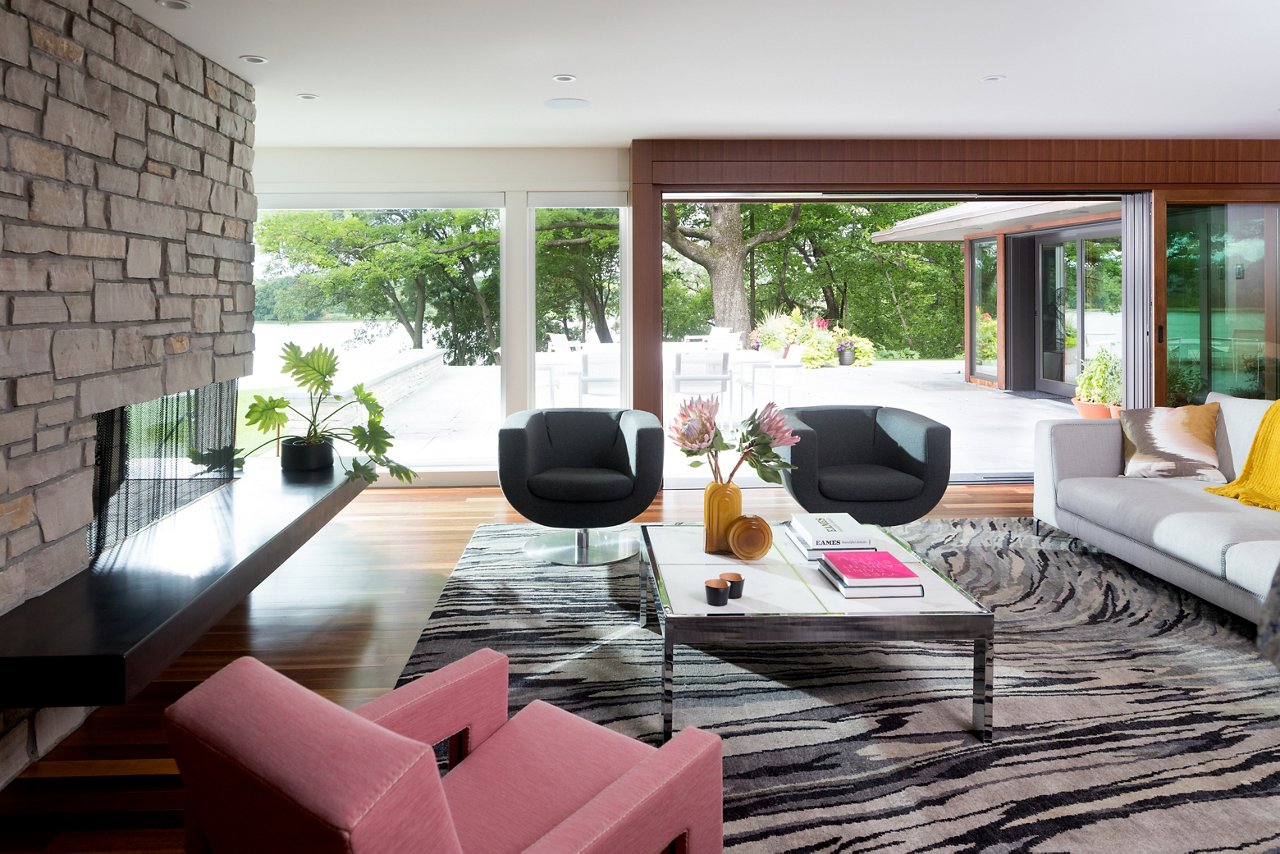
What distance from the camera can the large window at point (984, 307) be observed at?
13.4 metres

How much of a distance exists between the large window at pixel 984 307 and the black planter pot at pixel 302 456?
10525mm

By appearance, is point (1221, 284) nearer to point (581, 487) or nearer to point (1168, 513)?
point (1168, 513)

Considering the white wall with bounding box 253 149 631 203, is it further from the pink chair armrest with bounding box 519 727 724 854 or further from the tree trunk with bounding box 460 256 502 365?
the pink chair armrest with bounding box 519 727 724 854

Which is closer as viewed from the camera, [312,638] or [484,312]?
A: [312,638]

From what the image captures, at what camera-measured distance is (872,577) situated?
9.83 feet

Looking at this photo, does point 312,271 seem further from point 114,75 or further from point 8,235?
point 8,235

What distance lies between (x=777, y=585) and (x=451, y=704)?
4.84ft

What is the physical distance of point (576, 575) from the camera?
4578mm

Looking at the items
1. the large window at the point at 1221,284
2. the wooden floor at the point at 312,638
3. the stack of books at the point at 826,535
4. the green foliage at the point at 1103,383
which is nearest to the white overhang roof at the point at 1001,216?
the green foliage at the point at 1103,383

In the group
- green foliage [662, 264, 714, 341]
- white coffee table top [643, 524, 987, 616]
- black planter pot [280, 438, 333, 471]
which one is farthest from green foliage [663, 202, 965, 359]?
white coffee table top [643, 524, 987, 616]

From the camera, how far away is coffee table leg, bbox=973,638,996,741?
282 centimetres

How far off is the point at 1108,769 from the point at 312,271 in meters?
5.93

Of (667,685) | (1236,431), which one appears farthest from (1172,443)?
(667,685)

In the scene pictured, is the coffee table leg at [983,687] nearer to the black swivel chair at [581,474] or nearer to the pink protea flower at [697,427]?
the pink protea flower at [697,427]
